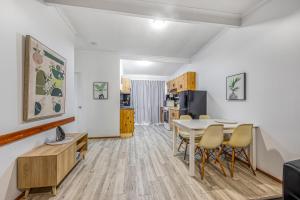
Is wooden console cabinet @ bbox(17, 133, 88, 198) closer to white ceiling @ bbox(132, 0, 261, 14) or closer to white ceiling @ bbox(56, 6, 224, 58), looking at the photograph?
white ceiling @ bbox(56, 6, 224, 58)

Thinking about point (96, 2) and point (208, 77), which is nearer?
point (96, 2)

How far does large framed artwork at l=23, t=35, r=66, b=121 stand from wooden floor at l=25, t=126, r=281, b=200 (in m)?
1.12

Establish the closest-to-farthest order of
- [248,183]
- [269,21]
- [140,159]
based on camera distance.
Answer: [248,183], [269,21], [140,159]

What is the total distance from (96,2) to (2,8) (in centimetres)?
127

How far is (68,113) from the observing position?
340 cm

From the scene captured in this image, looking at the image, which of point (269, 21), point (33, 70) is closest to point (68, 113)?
point (33, 70)

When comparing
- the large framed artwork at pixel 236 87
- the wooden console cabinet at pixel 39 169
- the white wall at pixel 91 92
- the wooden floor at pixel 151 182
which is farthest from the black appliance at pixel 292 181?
the white wall at pixel 91 92

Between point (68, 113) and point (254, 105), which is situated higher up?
point (254, 105)

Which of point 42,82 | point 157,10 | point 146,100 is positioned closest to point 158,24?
point 157,10

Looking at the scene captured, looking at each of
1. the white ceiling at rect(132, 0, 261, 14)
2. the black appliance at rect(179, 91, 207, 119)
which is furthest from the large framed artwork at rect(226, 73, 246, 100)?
the white ceiling at rect(132, 0, 261, 14)

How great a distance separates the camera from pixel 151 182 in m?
2.26

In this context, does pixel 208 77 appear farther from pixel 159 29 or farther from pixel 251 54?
pixel 159 29

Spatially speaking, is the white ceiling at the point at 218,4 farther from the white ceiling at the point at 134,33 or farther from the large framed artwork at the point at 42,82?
the large framed artwork at the point at 42,82

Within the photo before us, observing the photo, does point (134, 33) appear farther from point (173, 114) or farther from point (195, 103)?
point (173, 114)
